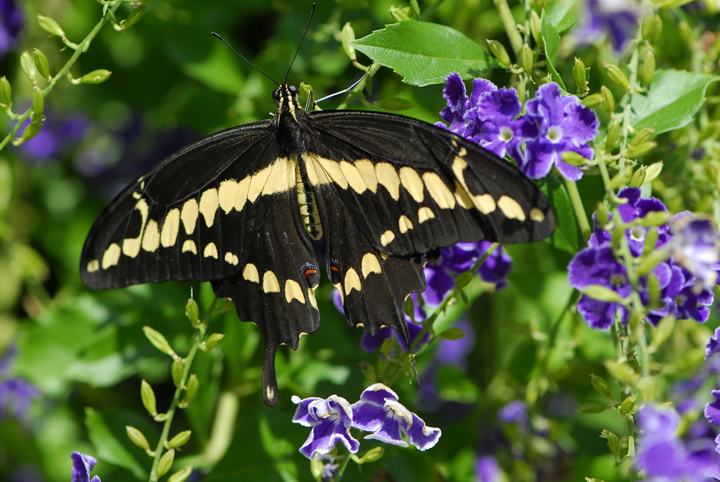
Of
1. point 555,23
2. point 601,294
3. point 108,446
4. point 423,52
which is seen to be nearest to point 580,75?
point 555,23

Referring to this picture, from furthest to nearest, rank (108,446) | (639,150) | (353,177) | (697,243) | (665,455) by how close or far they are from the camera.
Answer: (108,446) < (353,177) < (639,150) < (697,243) < (665,455)

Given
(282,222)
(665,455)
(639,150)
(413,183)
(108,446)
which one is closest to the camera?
(665,455)

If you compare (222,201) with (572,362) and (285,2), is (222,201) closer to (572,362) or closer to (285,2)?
(285,2)

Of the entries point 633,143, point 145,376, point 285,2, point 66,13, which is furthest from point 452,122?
point 66,13

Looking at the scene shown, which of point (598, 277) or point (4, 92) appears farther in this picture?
point (4, 92)

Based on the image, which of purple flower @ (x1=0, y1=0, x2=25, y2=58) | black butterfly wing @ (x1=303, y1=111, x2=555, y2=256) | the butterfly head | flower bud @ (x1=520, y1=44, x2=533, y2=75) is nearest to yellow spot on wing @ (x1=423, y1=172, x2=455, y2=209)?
black butterfly wing @ (x1=303, y1=111, x2=555, y2=256)

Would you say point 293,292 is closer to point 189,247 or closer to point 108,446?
point 189,247
